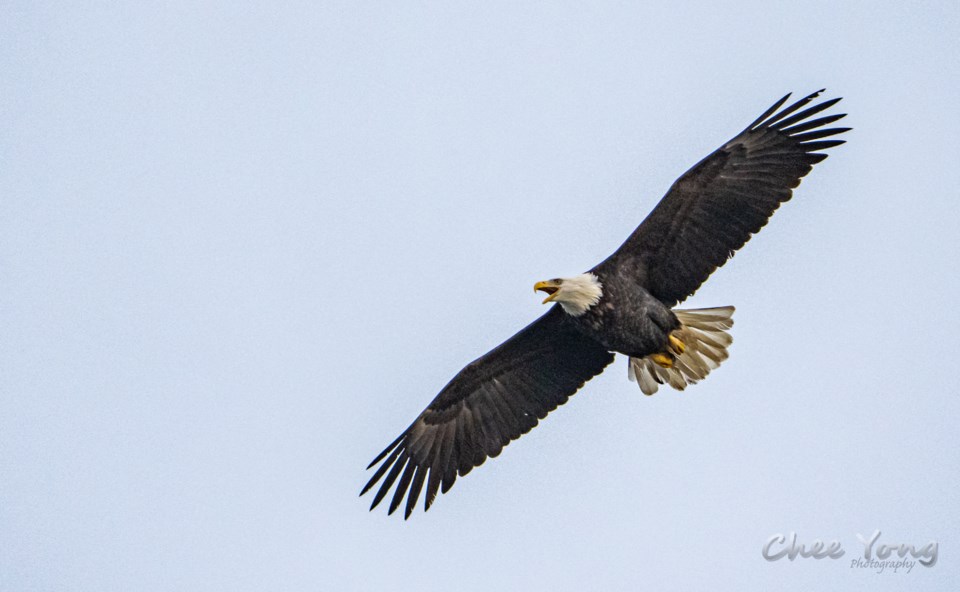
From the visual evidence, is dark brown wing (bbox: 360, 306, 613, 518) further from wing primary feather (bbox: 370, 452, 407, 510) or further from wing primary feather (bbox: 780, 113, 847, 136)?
wing primary feather (bbox: 780, 113, 847, 136)

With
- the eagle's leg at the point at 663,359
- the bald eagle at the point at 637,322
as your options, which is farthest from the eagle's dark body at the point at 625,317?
the eagle's leg at the point at 663,359

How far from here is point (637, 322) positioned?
8.87 metres

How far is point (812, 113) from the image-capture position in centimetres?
891

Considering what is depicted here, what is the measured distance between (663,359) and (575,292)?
1170 mm

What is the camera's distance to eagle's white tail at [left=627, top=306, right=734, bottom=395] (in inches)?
376

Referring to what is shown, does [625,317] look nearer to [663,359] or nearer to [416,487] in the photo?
[663,359]

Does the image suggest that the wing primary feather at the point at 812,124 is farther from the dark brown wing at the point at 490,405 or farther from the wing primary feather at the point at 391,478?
the wing primary feather at the point at 391,478

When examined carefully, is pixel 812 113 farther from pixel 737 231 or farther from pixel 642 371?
pixel 642 371

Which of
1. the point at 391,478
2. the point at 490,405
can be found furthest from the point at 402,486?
the point at 490,405

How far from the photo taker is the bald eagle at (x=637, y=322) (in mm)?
8836

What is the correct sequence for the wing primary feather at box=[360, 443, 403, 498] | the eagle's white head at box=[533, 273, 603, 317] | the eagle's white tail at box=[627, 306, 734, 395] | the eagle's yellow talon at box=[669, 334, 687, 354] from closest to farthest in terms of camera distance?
the eagle's white head at box=[533, 273, 603, 317], the eagle's yellow talon at box=[669, 334, 687, 354], the eagle's white tail at box=[627, 306, 734, 395], the wing primary feather at box=[360, 443, 403, 498]

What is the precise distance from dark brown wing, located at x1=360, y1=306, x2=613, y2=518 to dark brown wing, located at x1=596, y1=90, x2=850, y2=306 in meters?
1.02

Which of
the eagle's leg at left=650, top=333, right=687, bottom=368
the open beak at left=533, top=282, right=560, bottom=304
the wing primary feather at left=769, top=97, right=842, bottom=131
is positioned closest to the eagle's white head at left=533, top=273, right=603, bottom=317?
the open beak at left=533, top=282, right=560, bottom=304

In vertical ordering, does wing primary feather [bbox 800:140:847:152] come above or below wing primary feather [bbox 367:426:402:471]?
below
